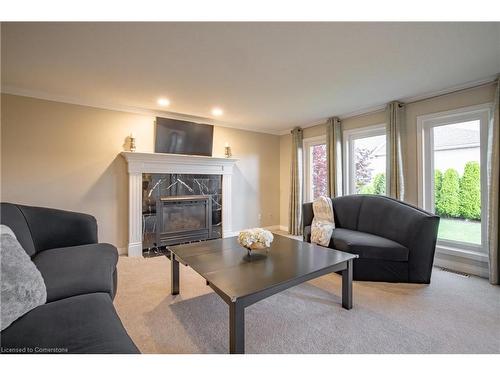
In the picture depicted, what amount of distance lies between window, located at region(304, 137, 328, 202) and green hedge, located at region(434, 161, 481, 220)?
1.77m

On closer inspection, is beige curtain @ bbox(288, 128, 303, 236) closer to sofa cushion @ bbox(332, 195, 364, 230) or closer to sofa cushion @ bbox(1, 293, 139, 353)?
sofa cushion @ bbox(332, 195, 364, 230)

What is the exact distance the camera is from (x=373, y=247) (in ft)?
8.21

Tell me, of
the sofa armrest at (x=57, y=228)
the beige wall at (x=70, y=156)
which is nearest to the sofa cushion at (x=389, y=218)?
the sofa armrest at (x=57, y=228)

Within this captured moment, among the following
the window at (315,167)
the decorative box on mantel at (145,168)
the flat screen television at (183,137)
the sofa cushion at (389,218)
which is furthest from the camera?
the window at (315,167)

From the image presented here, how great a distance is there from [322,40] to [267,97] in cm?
133

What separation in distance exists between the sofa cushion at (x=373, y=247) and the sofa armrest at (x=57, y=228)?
2.71m

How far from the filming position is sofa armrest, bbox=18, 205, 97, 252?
6.74 feet

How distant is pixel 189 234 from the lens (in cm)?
400

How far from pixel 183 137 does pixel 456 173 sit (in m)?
3.99

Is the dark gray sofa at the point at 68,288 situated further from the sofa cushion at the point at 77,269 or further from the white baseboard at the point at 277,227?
the white baseboard at the point at 277,227

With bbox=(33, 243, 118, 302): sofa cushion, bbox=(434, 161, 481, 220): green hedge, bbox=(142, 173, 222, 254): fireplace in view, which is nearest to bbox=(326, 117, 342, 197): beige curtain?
bbox=(434, 161, 481, 220): green hedge

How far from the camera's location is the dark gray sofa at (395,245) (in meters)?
2.39

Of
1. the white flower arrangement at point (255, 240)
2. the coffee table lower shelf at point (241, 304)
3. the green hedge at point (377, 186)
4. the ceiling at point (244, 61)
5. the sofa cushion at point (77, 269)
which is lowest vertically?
the coffee table lower shelf at point (241, 304)
